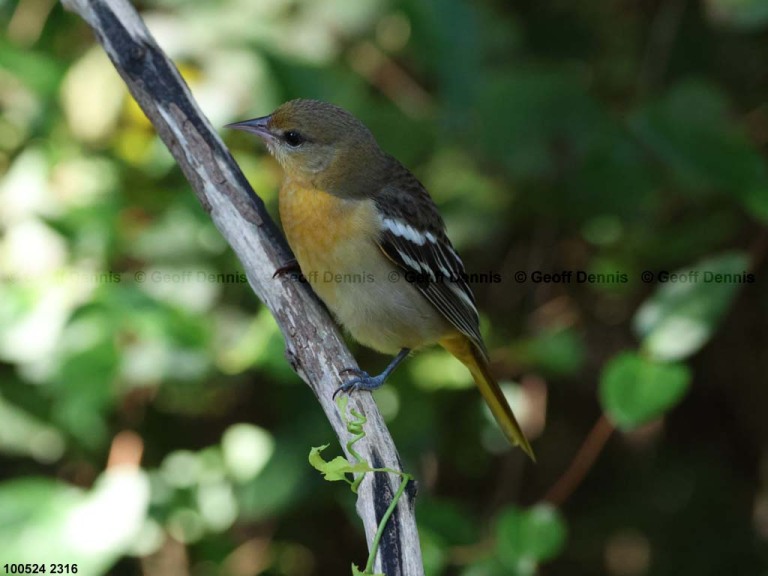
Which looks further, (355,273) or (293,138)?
(293,138)

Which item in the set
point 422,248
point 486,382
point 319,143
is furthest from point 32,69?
point 486,382

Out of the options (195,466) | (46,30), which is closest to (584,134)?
(195,466)

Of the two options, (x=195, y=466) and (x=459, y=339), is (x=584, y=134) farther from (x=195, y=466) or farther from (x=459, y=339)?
(x=195, y=466)

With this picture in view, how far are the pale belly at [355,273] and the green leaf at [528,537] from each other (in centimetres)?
86

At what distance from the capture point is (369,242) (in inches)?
140

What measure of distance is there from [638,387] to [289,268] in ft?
4.53

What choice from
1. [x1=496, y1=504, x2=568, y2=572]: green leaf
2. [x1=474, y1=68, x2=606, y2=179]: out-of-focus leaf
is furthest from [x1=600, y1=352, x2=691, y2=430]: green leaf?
[x1=474, y1=68, x2=606, y2=179]: out-of-focus leaf

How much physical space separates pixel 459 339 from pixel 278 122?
122 centimetres

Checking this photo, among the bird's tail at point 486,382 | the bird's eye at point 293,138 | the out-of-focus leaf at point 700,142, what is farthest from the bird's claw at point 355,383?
the out-of-focus leaf at point 700,142

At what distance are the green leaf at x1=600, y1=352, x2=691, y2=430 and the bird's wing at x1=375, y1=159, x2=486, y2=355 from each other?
65cm

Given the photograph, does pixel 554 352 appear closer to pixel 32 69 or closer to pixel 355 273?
pixel 355 273

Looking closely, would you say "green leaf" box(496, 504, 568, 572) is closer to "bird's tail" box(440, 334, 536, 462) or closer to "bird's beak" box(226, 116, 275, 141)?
"bird's tail" box(440, 334, 536, 462)

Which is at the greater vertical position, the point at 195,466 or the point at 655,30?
the point at 655,30

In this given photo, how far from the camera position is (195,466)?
3797 mm
